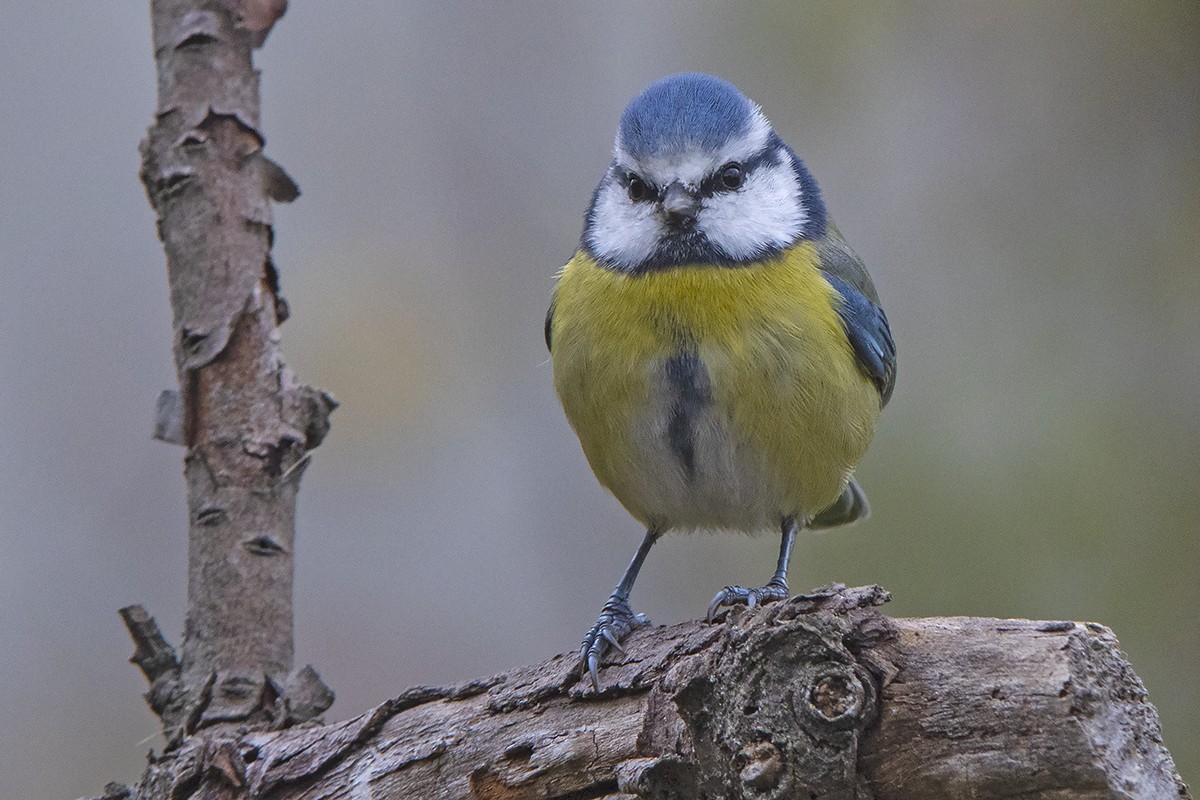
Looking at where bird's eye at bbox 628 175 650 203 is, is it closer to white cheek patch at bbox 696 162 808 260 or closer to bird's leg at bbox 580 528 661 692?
white cheek patch at bbox 696 162 808 260

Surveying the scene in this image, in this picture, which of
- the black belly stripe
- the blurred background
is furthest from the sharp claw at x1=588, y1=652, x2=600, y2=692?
the blurred background

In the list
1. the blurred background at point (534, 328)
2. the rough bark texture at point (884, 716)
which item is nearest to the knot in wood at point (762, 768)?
the rough bark texture at point (884, 716)

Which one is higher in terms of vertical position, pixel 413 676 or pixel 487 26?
pixel 487 26

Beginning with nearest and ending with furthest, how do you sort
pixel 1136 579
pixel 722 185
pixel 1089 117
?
pixel 722 185 → pixel 1136 579 → pixel 1089 117

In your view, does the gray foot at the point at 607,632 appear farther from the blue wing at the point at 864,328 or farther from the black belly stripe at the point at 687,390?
the blue wing at the point at 864,328

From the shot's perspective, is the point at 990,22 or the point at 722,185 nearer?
the point at 722,185

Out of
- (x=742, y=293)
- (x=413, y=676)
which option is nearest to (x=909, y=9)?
(x=742, y=293)

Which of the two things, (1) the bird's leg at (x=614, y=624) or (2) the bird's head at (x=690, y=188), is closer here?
(1) the bird's leg at (x=614, y=624)

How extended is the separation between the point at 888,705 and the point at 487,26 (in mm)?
4393

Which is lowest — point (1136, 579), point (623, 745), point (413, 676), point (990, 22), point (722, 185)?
point (1136, 579)

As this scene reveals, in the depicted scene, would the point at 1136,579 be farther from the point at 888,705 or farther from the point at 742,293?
the point at 888,705

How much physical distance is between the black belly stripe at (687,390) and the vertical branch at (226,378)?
2.93 ft

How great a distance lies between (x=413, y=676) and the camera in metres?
4.84

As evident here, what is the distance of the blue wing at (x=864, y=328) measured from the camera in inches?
126
